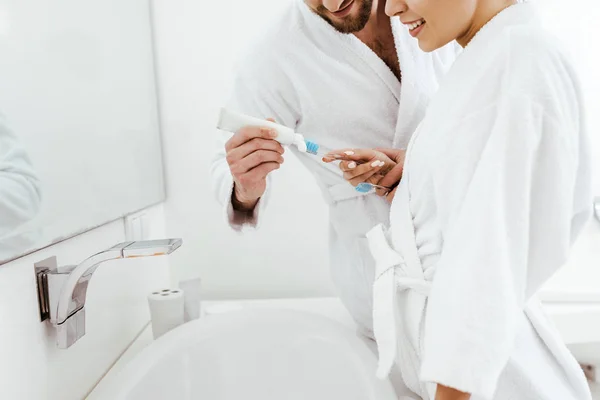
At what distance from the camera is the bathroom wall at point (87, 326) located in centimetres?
72

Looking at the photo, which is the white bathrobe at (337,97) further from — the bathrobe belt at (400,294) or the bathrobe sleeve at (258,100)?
the bathrobe belt at (400,294)

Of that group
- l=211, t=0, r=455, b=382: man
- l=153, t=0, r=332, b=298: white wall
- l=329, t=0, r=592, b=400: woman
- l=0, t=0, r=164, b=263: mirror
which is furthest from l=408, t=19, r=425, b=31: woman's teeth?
l=153, t=0, r=332, b=298: white wall

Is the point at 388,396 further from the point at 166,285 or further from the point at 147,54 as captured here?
the point at 147,54

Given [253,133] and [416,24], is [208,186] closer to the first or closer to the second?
[253,133]

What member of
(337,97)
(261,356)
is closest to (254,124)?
(337,97)

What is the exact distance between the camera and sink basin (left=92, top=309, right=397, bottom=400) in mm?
1031

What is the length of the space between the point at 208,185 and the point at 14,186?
797 mm

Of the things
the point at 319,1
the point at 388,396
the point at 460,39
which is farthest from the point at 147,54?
the point at 388,396

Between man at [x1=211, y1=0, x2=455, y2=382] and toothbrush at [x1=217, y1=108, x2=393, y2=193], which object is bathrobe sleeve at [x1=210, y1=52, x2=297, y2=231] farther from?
toothbrush at [x1=217, y1=108, x2=393, y2=193]

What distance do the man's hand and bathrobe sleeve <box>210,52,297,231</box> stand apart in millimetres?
133

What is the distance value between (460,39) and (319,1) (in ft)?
1.51

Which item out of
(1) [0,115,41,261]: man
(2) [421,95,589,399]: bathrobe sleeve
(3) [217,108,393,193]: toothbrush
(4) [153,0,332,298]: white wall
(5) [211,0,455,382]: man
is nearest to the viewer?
(2) [421,95,589,399]: bathrobe sleeve

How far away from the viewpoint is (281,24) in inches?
45.5

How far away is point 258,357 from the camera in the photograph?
113 cm
